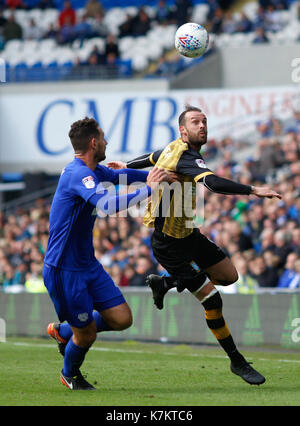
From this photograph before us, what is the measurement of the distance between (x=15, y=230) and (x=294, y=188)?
8370 mm

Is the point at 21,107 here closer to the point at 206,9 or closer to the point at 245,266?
the point at 206,9

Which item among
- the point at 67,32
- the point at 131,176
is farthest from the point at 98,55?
the point at 131,176

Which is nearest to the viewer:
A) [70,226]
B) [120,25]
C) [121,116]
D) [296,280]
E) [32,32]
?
[70,226]

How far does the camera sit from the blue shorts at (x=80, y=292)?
25.2 ft

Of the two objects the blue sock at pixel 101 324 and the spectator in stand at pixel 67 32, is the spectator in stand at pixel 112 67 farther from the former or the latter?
the blue sock at pixel 101 324

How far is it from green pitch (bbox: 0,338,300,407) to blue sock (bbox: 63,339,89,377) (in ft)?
0.60

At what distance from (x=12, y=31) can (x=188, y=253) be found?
21220 millimetres

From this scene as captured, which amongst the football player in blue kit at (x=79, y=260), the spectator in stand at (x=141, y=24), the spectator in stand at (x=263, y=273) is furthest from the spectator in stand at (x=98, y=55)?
the football player in blue kit at (x=79, y=260)

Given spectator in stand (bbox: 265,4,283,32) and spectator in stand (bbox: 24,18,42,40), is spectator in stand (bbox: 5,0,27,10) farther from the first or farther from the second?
spectator in stand (bbox: 265,4,283,32)

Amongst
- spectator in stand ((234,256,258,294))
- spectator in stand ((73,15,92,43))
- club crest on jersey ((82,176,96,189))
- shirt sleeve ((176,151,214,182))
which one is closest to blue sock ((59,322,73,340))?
club crest on jersey ((82,176,96,189))

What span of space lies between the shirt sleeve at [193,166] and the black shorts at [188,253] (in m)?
0.81

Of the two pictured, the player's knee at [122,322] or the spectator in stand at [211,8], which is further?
the spectator in stand at [211,8]

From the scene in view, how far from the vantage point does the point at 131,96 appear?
23.8 metres

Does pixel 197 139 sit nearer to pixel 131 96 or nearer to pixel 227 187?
pixel 227 187
